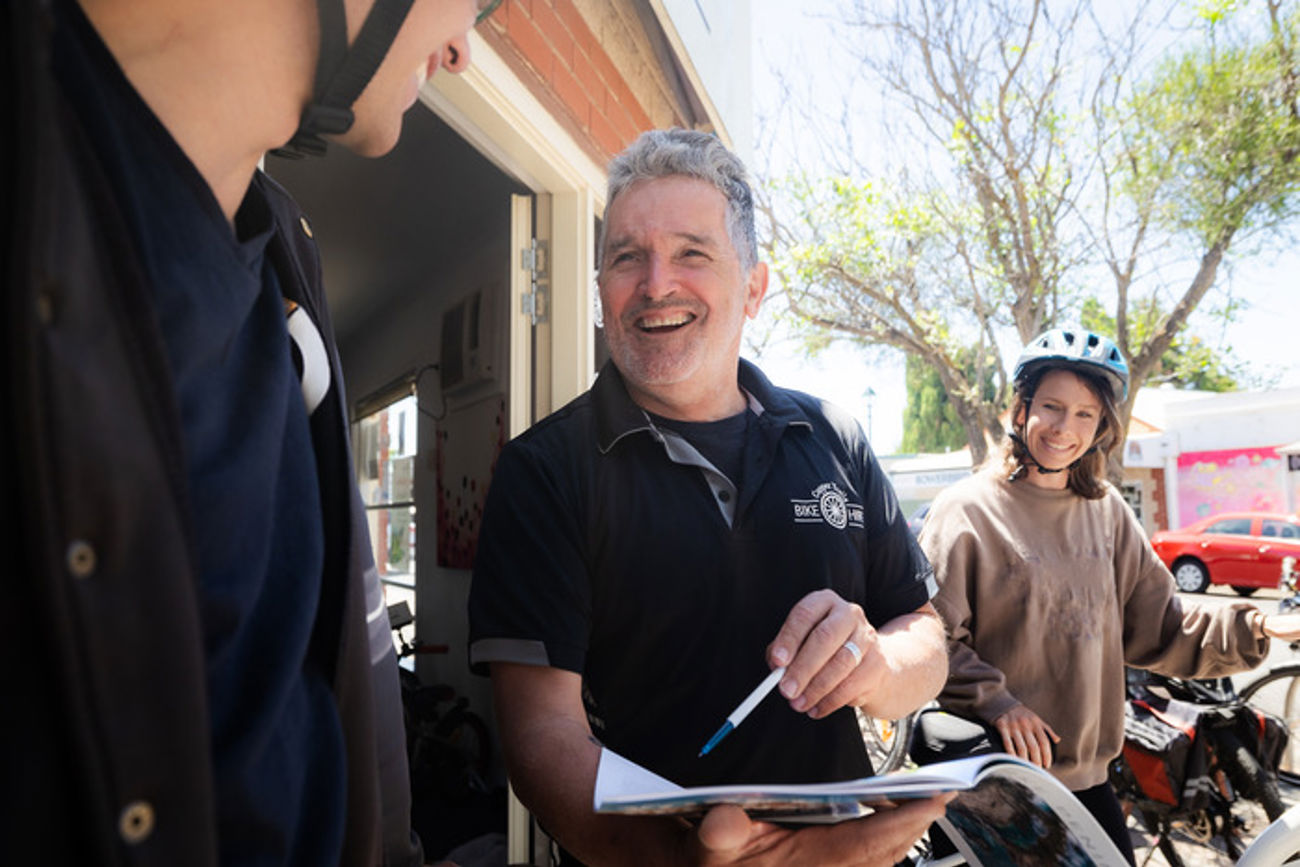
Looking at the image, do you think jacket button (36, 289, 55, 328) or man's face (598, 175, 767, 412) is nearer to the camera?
jacket button (36, 289, 55, 328)

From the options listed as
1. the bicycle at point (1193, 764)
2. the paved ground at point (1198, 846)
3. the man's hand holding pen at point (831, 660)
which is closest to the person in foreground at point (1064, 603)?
the man's hand holding pen at point (831, 660)

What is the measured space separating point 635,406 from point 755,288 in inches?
20.4

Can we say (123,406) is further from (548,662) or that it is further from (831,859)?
(831,859)

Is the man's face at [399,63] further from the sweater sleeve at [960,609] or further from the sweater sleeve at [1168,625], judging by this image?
the sweater sleeve at [1168,625]

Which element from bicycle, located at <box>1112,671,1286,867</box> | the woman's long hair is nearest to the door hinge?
the woman's long hair

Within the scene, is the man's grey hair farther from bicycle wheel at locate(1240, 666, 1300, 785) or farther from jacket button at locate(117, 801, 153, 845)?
bicycle wheel at locate(1240, 666, 1300, 785)

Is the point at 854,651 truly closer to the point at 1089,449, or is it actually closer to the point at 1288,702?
the point at 1089,449

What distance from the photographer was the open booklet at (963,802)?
85cm

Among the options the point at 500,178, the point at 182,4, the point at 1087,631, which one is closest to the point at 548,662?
the point at 182,4

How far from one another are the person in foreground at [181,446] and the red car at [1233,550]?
15.6 m

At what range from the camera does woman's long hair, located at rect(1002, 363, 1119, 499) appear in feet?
8.36

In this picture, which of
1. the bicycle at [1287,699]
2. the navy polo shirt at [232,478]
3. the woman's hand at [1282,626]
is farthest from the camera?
the bicycle at [1287,699]

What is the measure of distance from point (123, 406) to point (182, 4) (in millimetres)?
426

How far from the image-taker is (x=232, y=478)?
0.73 meters
